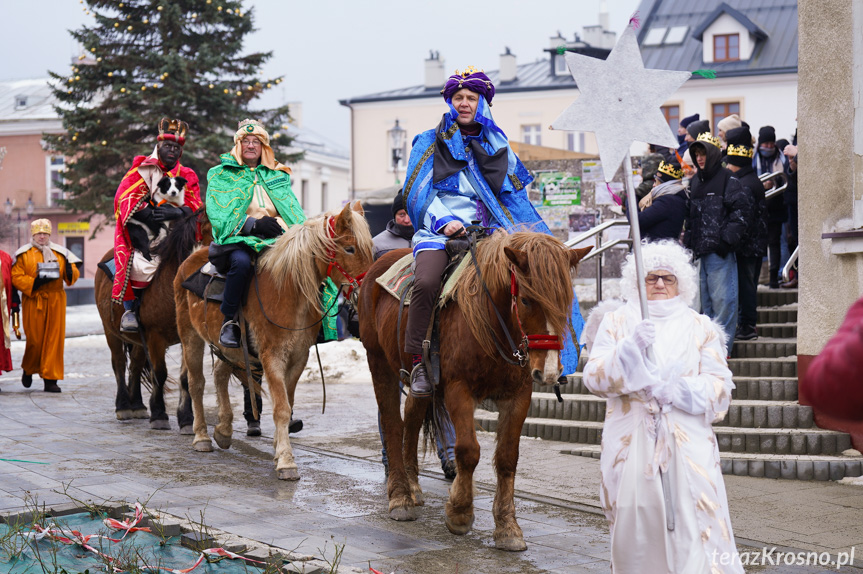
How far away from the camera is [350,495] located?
7.57 m

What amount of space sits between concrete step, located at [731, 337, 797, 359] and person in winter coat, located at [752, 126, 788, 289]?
2497 mm

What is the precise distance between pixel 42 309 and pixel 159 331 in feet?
14.0

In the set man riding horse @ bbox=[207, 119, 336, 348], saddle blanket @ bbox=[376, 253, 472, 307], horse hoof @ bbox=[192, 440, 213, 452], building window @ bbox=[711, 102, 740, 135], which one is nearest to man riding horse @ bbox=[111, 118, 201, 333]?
horse hoof @ bbox=[192, 440, 213, 452]

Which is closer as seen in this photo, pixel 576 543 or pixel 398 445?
pixel 576 543

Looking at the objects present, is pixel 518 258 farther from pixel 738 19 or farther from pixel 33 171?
pixel 33 171

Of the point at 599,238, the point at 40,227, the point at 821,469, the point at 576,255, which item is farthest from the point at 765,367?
the point at 40,227

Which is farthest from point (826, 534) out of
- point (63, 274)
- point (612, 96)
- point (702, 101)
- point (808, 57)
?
point (702, 101)

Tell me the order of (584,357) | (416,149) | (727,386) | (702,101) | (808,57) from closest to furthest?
(727,386), (416,149), (808,57), (584,357), (702,101)

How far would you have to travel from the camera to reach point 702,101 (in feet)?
145

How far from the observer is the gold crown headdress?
Answer: 11219mm

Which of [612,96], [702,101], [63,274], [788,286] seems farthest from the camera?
[702,101]

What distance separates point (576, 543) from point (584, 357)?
16.4 feet

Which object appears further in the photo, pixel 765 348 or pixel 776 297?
pixel 776 297

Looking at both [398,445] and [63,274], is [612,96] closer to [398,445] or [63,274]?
[398,445]
